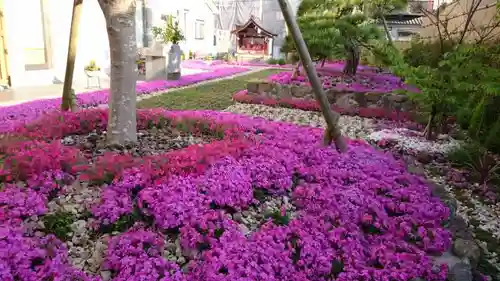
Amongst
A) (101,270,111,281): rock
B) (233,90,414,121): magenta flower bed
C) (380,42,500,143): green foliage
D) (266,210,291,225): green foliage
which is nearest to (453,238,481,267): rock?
(266,210,291,225): green foliage

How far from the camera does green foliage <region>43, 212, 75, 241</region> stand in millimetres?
2715

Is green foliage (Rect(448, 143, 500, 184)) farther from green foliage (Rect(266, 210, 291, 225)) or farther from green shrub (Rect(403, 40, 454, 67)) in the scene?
green shrub (Rect(403, 40, 454, 67))

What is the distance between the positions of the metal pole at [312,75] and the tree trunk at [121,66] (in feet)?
5.41

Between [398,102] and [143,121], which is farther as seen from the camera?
[398,102]

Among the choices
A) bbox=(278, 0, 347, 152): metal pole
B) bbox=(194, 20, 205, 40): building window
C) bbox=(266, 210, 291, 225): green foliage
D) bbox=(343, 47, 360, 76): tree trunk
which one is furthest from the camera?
bbox=(194, 20, 205, 40): building window

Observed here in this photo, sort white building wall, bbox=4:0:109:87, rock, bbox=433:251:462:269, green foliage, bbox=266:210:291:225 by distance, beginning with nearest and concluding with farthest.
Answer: rock, bbox=433:251:462:269 → green foliage, bbox=266:210:291:225 → white building wall, bbox=4:0:109:87

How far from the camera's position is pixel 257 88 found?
36.2 ft

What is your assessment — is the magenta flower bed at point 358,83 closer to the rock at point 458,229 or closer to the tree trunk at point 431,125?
the tree trunk at point 431,125

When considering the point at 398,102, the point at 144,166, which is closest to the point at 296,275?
the point at 144,166

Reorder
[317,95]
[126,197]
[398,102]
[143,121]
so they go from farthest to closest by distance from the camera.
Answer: [398,102]
[143,121]
[317,95]
[126,197]

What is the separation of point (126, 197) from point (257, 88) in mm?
8304

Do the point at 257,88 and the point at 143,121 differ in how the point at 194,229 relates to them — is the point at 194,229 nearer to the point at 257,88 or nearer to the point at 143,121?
the point at 143,121

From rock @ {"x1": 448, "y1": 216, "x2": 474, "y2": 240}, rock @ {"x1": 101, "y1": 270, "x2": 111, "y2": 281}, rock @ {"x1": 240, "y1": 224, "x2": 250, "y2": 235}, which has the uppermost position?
rock @ {"x1": 240, "y1": 224, "x2": 250, "y2": 235}

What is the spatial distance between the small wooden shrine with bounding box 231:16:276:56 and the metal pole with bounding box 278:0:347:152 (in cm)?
2546
